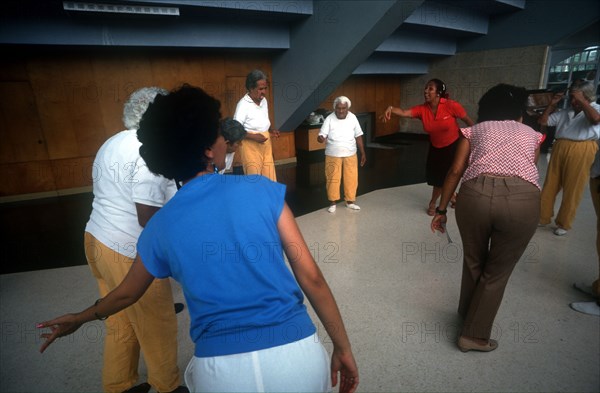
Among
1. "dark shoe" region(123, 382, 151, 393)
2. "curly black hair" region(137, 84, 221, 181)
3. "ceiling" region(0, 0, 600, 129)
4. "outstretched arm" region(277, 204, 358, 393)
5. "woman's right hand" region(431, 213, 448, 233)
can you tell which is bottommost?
"dark shoe" region(123, 382, 151, 393)

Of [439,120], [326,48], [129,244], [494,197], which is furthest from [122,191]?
[326,48]

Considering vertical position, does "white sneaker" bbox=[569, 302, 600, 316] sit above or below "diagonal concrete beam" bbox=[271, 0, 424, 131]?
below

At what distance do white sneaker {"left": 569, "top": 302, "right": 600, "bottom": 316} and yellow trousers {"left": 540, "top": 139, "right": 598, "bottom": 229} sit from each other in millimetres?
1395

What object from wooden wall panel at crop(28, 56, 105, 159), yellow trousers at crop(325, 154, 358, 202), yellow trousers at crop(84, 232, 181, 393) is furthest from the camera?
wooden wall panel at crop(28, 56, 105, 159)

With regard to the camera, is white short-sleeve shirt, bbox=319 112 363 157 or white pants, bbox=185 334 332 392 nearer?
white pants, bbox=185 334 332 392

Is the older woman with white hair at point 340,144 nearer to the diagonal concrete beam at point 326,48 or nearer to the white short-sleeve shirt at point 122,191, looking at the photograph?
the diagonal concrete beam at point 326,48

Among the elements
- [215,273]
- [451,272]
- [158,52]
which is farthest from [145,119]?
[158,52]

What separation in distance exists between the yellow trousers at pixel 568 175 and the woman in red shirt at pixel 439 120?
895 millimetres

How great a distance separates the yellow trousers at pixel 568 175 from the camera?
10.0ft

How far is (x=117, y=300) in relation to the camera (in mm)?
983

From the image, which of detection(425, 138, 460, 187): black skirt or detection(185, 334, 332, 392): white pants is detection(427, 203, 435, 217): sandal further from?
detection(185, 334, 332, 392): white pants

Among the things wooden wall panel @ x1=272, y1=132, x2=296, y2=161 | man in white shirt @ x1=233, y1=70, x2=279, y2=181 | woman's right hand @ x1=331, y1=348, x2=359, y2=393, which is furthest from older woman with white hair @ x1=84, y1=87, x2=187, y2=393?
wooden wall panel @ x1=272, y1=132, x2=296, y2=161

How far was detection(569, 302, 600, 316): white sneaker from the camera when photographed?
2.16 metres

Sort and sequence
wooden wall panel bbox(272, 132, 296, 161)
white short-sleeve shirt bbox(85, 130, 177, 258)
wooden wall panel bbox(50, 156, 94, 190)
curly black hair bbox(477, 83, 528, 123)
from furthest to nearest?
wooden wall panel bbox(272, 132, 296, 161), wooden wall panel bbox(50, 156, 94, 190), curly black hair bbox(477, 83, 528, 123), white short-sleeve shirt bbox(85, 130, 177, 258)
